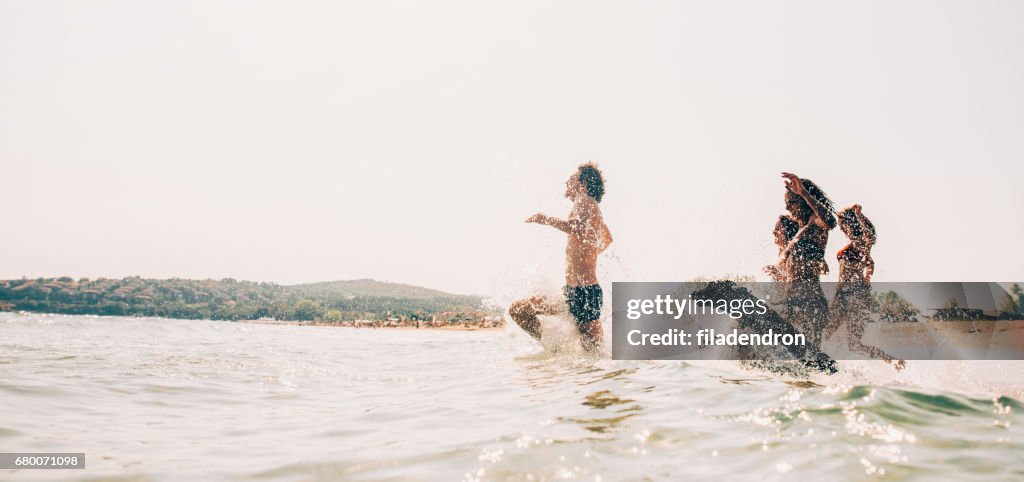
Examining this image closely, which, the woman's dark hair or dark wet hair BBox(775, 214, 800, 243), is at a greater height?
the woman's dark hair

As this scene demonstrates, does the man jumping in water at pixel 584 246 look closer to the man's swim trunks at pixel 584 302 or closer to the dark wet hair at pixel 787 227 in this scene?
the man's swim trunks at pixel 584 302

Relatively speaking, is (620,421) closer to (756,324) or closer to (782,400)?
(782,400)

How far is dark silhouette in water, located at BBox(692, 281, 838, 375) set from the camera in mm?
6898

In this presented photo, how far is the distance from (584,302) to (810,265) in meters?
3.10

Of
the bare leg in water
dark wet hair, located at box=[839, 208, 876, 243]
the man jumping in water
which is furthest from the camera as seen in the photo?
the bare leg in water

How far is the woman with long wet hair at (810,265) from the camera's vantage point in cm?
691

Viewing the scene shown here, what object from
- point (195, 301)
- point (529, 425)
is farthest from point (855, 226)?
point (195, 301)

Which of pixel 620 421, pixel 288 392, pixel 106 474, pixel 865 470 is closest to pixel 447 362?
pixel 288 392

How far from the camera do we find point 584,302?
27.6 feet

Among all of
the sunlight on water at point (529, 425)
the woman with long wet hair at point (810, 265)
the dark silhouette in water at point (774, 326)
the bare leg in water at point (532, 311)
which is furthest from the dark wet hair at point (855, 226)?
the bare leg in water at point (532, 311)

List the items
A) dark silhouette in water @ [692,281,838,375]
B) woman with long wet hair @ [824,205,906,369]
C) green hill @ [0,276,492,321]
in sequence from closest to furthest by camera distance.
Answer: dark silhouette in water @ [692,281,838,375] → woman with long wet hair @ [824,205,906,369] → green hill @ [0,276,492,321]

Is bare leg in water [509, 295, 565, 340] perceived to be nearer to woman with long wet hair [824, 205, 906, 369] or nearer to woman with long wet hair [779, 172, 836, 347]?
Answer: woman with long wet hair [779, 172, 836, 347]

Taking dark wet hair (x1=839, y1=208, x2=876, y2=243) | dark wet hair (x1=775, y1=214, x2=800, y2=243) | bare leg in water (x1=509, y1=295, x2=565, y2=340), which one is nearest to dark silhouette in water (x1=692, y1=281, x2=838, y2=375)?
dark wet hair (x1=775, y1=214, x2=800, y2=243)

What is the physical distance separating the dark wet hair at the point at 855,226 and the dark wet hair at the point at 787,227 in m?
0.57
